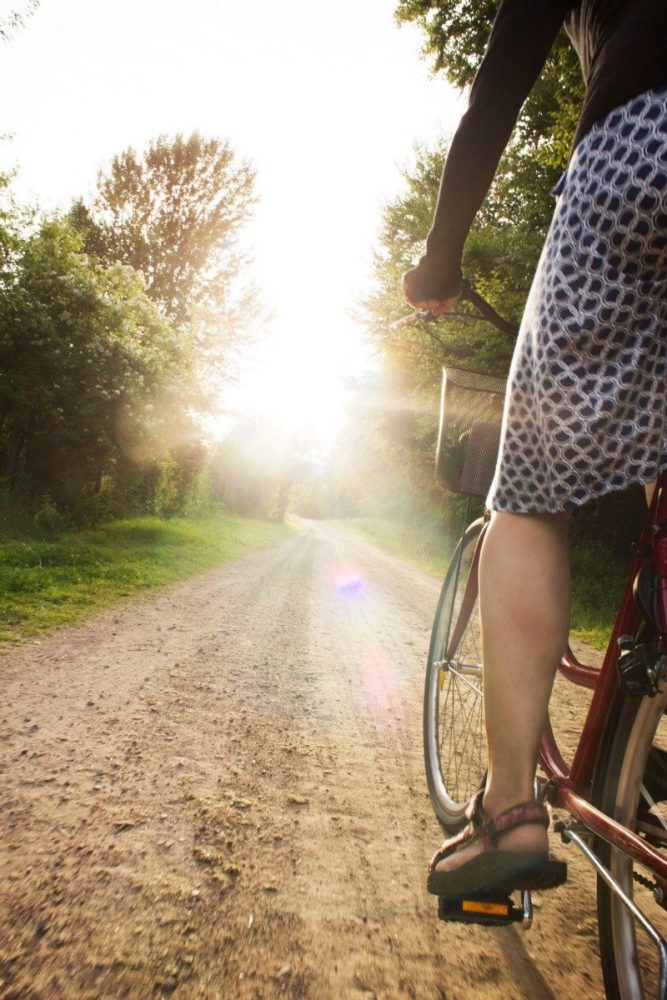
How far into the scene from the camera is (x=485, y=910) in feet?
3.14

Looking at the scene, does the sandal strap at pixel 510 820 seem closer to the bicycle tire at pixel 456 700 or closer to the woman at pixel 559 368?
the woman at pixel 559 368

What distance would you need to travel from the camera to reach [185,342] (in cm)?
1296

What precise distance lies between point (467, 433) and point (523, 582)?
802 mm

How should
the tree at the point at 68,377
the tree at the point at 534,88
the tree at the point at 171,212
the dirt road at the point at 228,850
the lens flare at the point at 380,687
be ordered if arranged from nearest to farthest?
the dirt road at the point at 228,850 → the lens flare at the point at 380,687 → the tree at the point at 534,88 → the tree at the point at 68,377 → the tree at the point at 171,212

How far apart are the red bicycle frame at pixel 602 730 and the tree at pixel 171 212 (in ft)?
63.5

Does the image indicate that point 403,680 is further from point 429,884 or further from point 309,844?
point 429,884

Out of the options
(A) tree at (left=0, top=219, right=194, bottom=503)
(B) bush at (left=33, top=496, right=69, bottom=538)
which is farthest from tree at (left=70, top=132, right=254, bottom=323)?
(B) bush at (left=33, top=496, right=69, bottom=538)

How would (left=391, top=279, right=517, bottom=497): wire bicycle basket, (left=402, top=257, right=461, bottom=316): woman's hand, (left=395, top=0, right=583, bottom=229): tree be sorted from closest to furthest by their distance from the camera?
(left=402, top=257, right=461, bottom=316): woman's hand < (left=391, top=279, right=517, bottom=497): wire bicycle basket < (left=395, top=0, right=583, bottom=229): tree

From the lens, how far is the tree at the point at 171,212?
18312 mm

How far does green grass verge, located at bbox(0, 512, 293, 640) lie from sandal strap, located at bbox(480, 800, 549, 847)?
3.19m

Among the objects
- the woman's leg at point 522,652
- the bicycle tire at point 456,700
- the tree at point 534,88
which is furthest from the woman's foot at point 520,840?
the tree at point 534,88

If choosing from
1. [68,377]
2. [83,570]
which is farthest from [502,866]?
[68,377]

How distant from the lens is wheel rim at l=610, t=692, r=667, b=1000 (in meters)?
0.88

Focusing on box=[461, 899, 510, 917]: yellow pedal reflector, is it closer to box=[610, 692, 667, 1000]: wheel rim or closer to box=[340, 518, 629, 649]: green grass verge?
box=[610, 692, 667, 1000]: wheel rim
